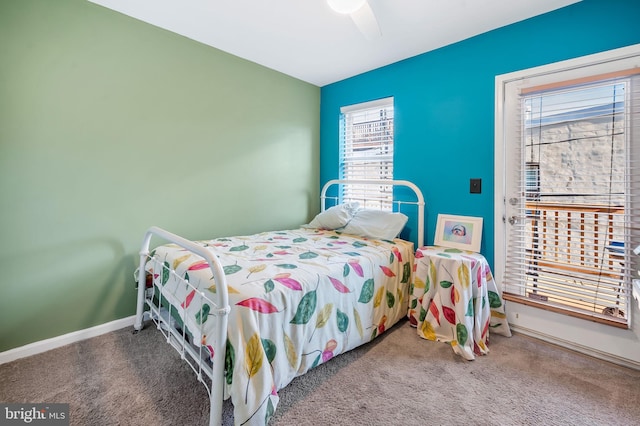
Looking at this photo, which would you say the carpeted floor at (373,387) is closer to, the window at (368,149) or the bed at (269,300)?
the bed at (269,300)

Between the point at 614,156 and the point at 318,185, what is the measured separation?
2.61 metres

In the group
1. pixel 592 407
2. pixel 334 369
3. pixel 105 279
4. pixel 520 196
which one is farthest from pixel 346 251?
pixel 105 279

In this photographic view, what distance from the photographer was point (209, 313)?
1.33 m

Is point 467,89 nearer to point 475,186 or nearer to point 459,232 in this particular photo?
point 475,186

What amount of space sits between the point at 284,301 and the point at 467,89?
2277 mm

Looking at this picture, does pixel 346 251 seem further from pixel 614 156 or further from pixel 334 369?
pixel 614 156

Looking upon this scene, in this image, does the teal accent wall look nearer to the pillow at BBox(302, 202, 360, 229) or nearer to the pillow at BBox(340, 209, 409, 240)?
the pillow at BBox(340, 209, 409, 240)

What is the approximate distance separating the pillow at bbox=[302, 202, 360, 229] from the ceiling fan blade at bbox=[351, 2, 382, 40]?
5.09 feet

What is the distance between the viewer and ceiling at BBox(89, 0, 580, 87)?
1.98 meters

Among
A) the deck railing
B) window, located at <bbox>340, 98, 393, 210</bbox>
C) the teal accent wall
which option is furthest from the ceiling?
the deck railing

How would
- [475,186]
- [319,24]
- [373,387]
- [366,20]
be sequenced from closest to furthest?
1. [373,387]
2. [366,20]
3. [319,24]
4. [475,186]

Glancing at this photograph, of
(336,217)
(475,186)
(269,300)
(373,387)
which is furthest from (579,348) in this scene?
(269,300)

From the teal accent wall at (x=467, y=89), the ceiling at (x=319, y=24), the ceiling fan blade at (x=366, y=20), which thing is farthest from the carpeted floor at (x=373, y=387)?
the ceiling at (x=319, y=24)

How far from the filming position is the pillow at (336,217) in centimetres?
286
